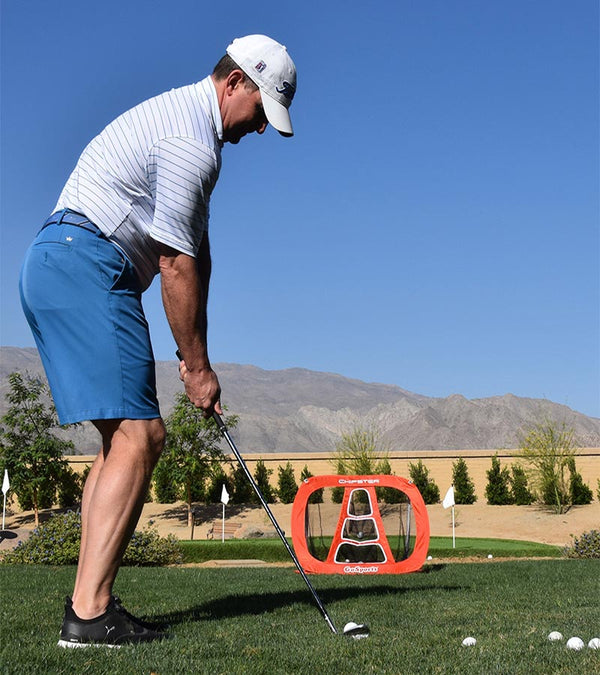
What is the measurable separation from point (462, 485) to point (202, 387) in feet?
93.5

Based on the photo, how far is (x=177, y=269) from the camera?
122 inches

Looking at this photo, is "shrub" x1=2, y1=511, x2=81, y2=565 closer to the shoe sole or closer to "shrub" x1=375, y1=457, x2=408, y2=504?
"shrub" x1=375, y1=457, x2=408, y2=504

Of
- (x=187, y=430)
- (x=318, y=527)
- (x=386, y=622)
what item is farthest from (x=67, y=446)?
(x=386, y=622)

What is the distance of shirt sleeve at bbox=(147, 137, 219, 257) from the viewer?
10.1 ft

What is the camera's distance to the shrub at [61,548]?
12.1 metres

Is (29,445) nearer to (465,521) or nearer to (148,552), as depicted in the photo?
(465,521)

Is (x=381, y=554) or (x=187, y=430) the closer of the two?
(x=381, y=554)

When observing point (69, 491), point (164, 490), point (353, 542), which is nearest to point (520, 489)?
point (164, 490)

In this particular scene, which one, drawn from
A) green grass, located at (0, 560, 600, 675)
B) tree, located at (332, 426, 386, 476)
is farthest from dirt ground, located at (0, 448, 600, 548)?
green grass, located at (0, 560, 600, 675)

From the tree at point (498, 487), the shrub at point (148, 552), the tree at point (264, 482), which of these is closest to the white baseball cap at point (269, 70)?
the shrub at point (148, 552)

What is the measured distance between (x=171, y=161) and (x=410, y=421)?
119046 millimetres

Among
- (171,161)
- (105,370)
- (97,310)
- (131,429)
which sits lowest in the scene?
(131,429)

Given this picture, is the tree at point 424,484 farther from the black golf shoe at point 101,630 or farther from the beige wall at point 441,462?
the black golf shoe at point 101,630

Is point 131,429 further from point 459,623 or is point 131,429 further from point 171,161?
point 459,623
